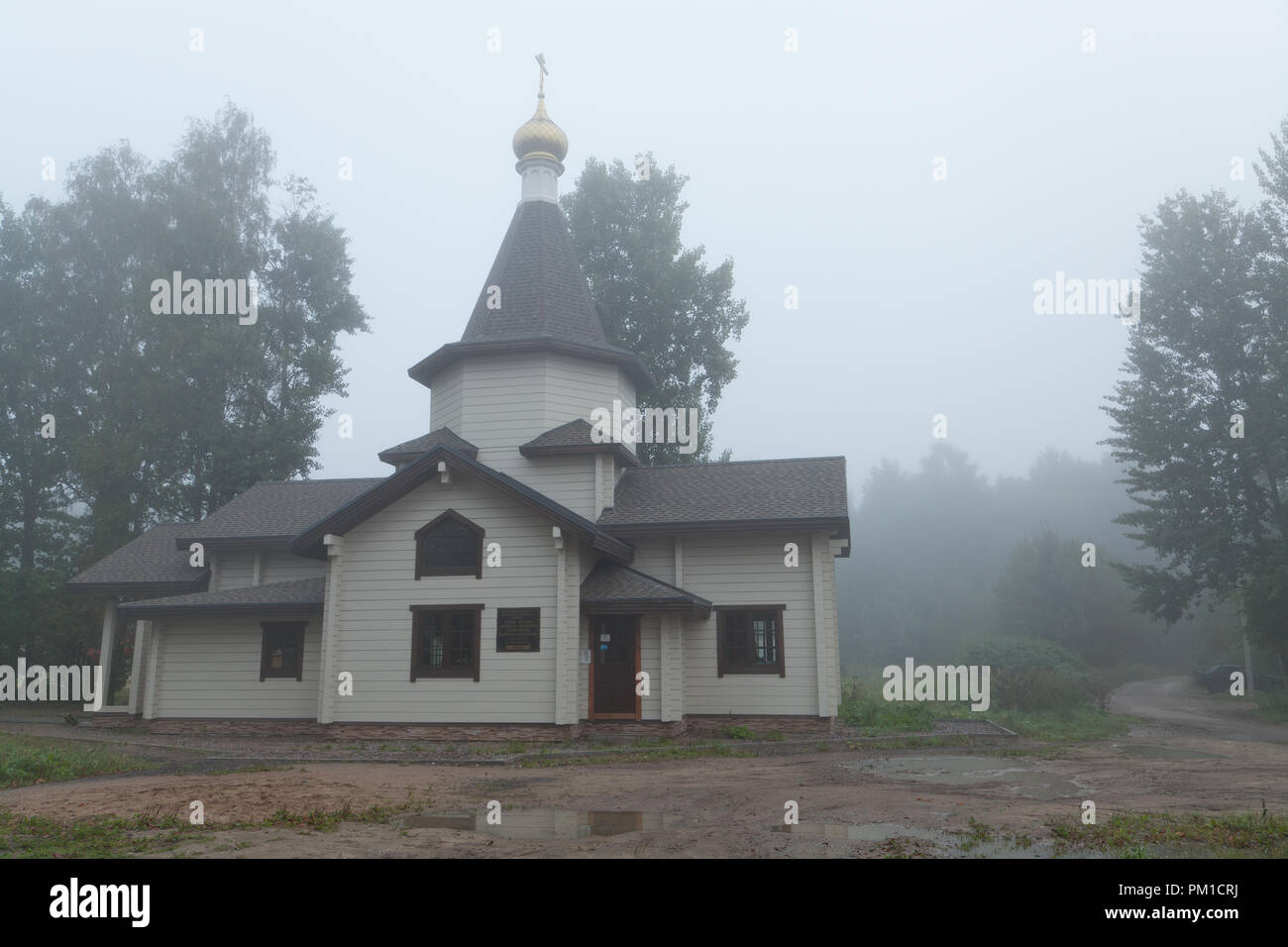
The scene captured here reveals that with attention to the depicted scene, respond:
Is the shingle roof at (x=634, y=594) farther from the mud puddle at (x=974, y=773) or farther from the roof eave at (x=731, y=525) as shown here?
the mud puddle at (x=974, y=773)

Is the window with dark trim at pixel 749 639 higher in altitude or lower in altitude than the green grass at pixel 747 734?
higher

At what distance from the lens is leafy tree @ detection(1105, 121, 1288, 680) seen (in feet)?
84.1

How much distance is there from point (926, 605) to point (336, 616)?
2535 inches

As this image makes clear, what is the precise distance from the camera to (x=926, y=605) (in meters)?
73.8

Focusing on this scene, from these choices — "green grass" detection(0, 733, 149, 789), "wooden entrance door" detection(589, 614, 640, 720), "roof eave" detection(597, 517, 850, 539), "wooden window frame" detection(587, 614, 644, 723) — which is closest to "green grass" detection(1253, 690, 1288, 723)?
"roof eave" detection(597, 517, 850, 539)

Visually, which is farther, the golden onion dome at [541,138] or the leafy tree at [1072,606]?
the leafy tree at [1072,606]

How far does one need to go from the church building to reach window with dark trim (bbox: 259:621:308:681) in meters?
0.04

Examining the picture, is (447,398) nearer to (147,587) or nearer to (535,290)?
(535,290)

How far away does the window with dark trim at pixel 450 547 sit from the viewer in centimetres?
1712

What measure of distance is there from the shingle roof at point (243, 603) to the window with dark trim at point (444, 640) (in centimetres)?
250

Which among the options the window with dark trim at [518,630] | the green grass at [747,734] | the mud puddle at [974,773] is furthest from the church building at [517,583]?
the mud puddle at [974,773]

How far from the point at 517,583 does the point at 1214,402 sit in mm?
22487
